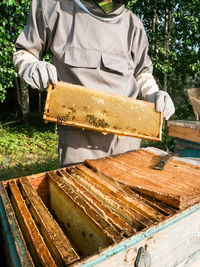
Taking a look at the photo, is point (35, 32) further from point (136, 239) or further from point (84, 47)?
point (136, 239)

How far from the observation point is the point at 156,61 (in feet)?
22.0

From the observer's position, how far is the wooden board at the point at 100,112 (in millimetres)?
1505

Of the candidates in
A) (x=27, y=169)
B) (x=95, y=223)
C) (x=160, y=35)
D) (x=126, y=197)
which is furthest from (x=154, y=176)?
(x=160, y=35)

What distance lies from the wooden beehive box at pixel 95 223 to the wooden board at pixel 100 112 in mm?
433

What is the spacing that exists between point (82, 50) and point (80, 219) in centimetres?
138

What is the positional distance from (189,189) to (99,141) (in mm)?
973

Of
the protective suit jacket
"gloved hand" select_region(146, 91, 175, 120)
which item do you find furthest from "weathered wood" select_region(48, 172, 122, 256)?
"gloved hand" select_region(146, 91, 175, 120)

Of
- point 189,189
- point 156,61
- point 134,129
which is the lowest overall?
point 189,189

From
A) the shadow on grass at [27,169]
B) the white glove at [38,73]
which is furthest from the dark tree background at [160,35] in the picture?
the white glove at [38,73]

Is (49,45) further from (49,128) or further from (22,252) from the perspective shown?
(49,128)

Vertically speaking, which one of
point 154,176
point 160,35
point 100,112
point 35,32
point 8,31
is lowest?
point 154,176

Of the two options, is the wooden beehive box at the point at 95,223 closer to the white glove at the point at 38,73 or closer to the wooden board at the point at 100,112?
the wooden board at the point at 100,112

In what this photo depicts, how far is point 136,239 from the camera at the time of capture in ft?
2.48

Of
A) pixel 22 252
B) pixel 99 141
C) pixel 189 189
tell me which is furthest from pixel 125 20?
pixel 22 252
